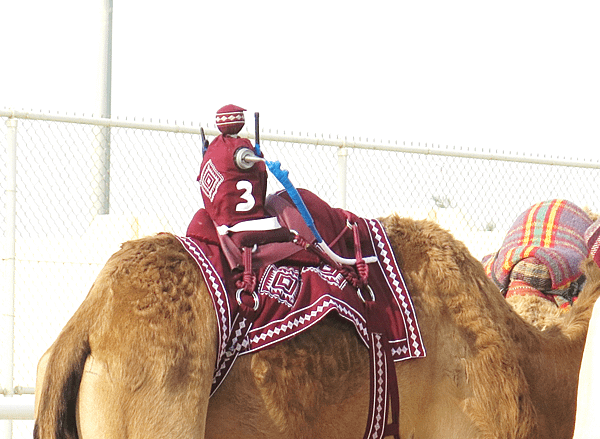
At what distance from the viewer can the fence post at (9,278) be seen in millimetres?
4977

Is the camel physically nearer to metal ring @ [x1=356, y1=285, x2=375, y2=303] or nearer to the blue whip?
metal ring @ [x1=356, y1=285, x2=375, y2=303]

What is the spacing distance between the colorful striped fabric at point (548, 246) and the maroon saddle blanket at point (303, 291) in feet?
3.77

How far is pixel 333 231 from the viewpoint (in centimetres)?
360

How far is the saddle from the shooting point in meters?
3.17

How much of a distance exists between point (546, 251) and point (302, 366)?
1.80 metres

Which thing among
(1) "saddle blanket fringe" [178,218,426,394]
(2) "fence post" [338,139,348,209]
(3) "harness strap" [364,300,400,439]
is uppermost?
(2) "fence post" [338,139,348,209]

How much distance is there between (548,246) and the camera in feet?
14.9

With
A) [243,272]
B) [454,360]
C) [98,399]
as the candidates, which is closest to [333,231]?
[243,272]

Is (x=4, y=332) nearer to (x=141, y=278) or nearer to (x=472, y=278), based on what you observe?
(x=141, y=278)

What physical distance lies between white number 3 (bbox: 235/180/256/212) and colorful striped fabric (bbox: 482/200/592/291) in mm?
1746

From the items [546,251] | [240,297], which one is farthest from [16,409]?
[546,251]

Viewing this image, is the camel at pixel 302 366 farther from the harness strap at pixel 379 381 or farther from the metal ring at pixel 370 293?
the metal ring at pixel 370 293

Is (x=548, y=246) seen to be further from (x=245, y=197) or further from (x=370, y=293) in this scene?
(x=245, y=197)

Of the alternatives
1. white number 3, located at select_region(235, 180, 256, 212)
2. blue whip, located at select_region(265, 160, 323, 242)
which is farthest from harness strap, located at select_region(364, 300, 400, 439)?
white number 3, located at select_region(235, 180, 256, 212)
